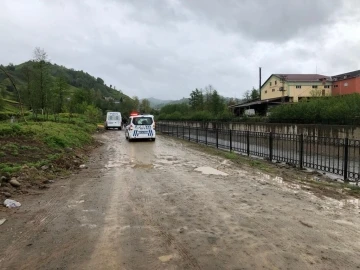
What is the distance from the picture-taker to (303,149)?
34.2 feet

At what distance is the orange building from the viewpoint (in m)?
54.6

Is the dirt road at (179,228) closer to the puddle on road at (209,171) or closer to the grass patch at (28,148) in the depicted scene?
the puddle on road at (209,171)

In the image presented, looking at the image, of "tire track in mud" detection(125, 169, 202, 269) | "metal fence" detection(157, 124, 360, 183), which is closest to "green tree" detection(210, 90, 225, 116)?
"metal fence" detection(157, 124, 360, 183)

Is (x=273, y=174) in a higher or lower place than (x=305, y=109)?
lower

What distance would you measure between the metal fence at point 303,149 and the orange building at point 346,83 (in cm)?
4615

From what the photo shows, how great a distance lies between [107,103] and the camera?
86750 mm

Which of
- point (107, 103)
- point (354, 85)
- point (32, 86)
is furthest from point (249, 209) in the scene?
point (107, 103)

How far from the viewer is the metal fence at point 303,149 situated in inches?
339

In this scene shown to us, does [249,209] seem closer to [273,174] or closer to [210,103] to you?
[273,174]

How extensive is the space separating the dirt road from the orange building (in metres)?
54.3

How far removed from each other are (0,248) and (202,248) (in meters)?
2.39

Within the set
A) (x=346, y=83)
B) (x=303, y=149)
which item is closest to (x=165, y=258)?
(x=303, y=149)

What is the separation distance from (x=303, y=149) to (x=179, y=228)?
23.8 feet

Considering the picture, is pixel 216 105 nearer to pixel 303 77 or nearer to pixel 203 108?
pixel 203 108
